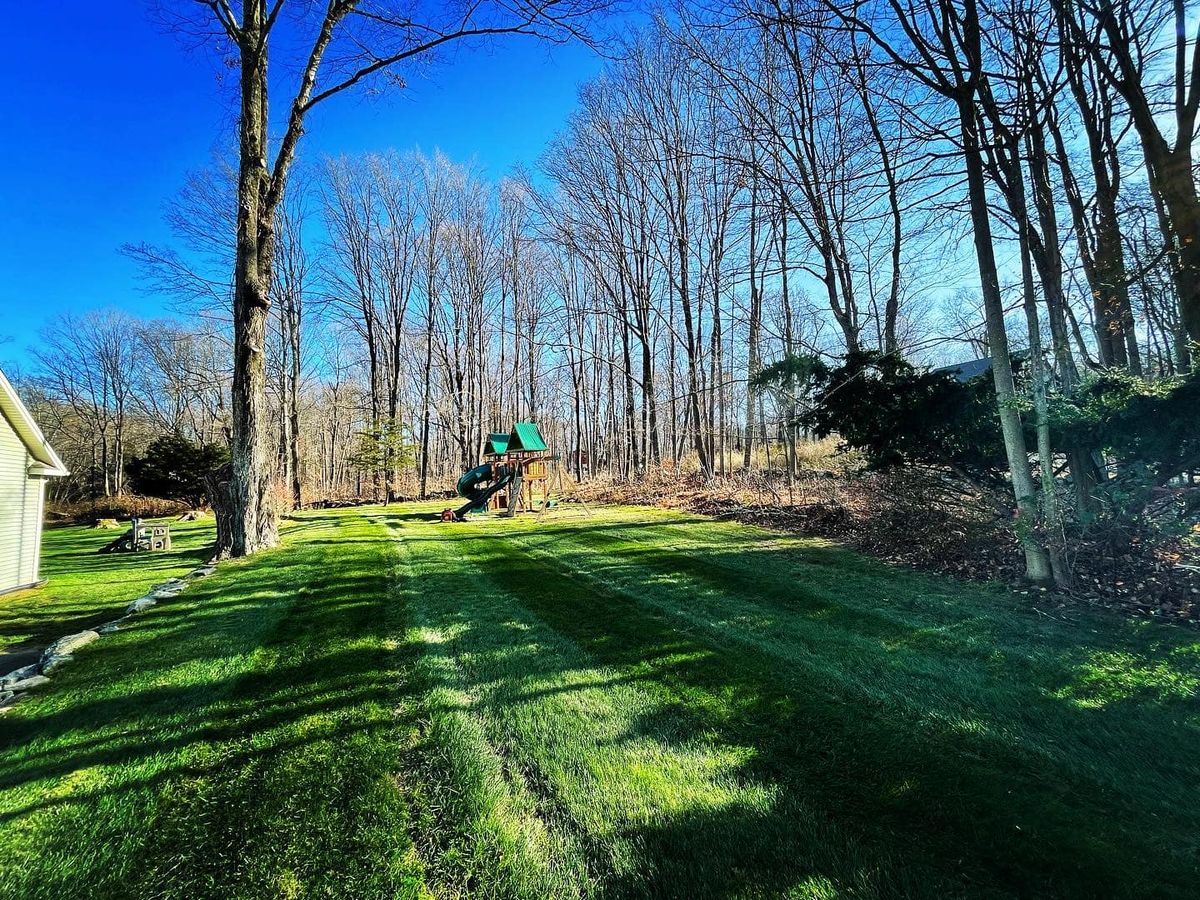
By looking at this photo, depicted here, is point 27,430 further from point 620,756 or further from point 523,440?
point 620,756

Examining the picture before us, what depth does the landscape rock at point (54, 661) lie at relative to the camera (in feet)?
11.6

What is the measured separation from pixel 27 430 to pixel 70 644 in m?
7.18

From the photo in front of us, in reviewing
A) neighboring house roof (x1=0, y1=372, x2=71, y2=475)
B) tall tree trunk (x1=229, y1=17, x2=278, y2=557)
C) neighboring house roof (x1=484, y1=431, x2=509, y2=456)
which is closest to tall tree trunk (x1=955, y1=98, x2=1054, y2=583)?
tall tree trunk (x1=229, y1=17, x2=278, y2=557)

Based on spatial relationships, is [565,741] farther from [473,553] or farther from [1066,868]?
[473,553]

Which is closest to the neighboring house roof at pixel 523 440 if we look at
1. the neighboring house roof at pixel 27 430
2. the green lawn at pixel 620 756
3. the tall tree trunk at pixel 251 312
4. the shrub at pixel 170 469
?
the tall tree trunk at pixel 251 312

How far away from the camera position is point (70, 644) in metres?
3.93

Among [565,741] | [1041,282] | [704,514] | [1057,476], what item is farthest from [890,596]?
[704,514]

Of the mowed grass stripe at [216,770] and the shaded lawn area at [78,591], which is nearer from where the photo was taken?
the mowed grass stripe at [216,770]

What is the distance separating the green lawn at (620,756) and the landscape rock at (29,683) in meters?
0.12

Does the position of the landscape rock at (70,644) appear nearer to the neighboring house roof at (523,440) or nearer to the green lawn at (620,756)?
the green lawn at (620,756)

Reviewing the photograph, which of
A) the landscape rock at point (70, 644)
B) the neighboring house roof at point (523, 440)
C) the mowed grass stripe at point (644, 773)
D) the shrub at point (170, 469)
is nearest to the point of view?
the mowed grass stripe at point (644, 773)

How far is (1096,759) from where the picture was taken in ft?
7.25

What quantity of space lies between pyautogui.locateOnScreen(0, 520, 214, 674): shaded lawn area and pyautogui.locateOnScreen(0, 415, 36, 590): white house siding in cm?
38

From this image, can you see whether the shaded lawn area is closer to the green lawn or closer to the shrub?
the green lawn
